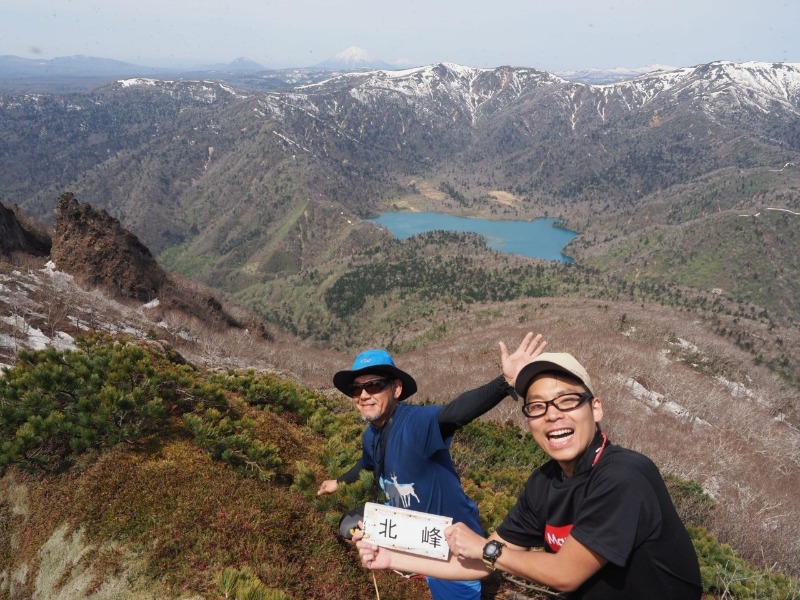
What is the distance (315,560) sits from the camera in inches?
177

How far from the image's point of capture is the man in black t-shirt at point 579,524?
2.32 meters

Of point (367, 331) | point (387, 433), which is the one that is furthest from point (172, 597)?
point (367, 331)

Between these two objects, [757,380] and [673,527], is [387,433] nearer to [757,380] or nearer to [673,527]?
[673,527]

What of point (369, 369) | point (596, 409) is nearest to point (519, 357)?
point (596, 409)

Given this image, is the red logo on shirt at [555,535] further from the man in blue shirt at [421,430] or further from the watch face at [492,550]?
the man in blue shirt at [421,430]

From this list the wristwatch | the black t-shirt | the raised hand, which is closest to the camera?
the black t-shirt

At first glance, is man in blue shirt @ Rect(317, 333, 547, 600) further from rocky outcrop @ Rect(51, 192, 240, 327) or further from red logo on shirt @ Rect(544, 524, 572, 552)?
rocky outcrop @ Rect(51, 192, 240, 327)

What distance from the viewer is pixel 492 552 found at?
2.73 metres

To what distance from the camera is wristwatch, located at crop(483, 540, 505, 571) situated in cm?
271

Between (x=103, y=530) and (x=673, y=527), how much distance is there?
4961 mm

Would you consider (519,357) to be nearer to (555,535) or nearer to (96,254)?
(555,535)

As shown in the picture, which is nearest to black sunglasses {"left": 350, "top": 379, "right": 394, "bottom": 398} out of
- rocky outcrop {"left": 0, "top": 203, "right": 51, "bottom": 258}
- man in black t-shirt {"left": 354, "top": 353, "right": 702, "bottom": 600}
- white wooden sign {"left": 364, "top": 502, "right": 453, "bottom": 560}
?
white wooden sign {"left": 364, "top": 502, "right": 453, "bottom": 560}

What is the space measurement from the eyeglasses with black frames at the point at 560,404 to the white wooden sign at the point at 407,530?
93 cm

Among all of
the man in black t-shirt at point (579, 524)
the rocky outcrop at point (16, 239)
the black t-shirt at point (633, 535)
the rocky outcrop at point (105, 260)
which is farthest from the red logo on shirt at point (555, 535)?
the rocky outcrop at point (16, 239)
